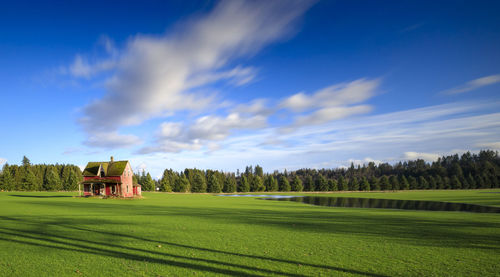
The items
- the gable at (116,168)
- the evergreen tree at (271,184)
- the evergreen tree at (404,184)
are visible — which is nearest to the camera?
the gable at (116,168)

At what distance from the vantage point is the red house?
5236 cm

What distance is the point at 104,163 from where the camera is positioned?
5756cm

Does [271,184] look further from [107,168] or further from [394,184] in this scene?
[107,168]

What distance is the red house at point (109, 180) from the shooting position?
52.4m

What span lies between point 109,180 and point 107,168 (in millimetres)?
6739

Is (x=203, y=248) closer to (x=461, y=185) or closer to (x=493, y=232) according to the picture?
(x=493, y=232)

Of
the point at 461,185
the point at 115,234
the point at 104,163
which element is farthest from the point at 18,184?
the point at 461,185

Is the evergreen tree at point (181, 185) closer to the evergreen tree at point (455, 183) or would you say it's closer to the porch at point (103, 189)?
the porch at point (103, 189)

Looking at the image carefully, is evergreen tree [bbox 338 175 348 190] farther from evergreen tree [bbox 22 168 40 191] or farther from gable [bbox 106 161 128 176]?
evergreen tree [bbox 22 168 40 191]

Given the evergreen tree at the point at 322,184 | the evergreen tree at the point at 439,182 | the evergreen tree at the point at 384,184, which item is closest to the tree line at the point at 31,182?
the evergreen tree at the point at 322,184

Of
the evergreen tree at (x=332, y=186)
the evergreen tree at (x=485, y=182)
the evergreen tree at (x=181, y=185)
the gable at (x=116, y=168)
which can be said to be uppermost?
the gable at (x=116, y=168)

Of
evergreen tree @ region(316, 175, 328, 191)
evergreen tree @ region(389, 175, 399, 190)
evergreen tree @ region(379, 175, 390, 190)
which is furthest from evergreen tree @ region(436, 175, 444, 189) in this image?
evergreen tree @ region(316, 175, 328, 191)

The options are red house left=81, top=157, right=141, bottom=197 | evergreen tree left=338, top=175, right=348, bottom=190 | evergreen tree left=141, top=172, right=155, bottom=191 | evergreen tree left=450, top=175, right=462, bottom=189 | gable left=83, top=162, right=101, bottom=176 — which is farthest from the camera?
evergreen tree left=450, top=175, right=462, bottom=189

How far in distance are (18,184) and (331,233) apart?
127 meters
